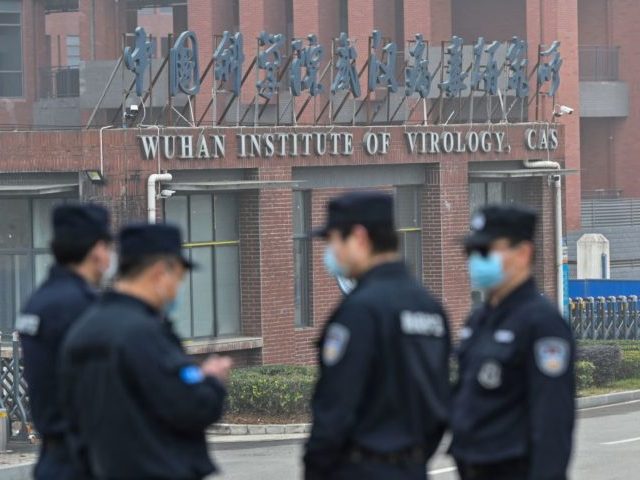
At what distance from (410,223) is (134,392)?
26938 millimetres

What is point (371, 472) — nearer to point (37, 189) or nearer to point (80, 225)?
point (80, 225)

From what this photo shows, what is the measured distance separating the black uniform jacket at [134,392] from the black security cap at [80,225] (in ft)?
3.89

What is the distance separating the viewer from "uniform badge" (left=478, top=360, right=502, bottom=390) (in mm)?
6824

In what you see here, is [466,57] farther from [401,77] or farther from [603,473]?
[603,473]

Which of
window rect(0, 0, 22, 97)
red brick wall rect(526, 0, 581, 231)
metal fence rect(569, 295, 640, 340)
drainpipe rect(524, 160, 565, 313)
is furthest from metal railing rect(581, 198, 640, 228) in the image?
window rect(0, 0, 22, 97)

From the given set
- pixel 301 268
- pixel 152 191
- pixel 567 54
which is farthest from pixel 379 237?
pixel 567 54

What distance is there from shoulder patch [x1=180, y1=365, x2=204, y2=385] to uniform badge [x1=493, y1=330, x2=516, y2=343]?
1418 mm

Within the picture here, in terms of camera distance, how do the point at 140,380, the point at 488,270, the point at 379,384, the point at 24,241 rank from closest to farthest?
the point at 140,380
the point at 379,384
the point at 488,270
the point at 24,241

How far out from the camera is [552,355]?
669cm

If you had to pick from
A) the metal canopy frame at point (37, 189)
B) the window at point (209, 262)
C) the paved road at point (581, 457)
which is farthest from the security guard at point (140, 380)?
the window at point (209, 262)

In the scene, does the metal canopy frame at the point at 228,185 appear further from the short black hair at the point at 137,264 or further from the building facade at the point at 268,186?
the short black hair at the point at 137,264

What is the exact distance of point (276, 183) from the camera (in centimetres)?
2842

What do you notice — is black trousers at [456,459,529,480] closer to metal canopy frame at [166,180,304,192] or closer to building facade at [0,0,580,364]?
building facade at [0,0,580,364]

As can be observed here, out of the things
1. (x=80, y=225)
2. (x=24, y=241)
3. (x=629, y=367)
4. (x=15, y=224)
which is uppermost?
(x=15, y=224)
